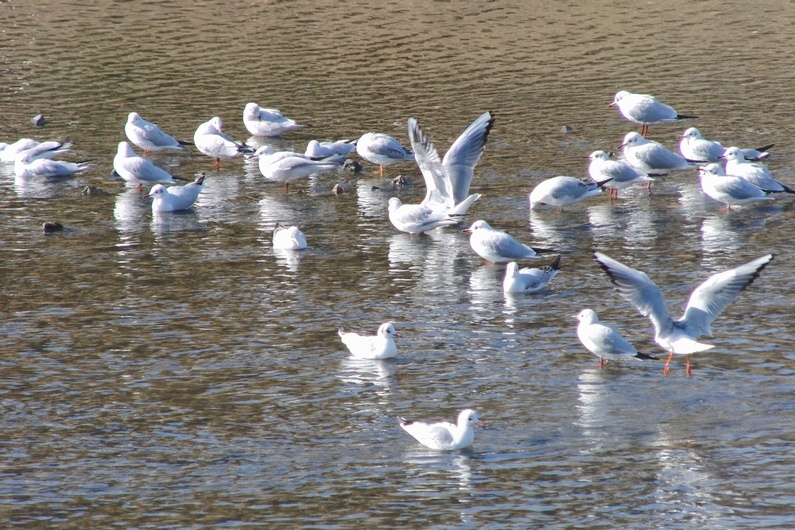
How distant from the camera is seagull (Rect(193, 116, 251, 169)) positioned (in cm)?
2008

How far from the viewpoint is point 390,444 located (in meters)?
9.72

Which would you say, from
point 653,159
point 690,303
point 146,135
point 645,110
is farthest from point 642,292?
point 146,135

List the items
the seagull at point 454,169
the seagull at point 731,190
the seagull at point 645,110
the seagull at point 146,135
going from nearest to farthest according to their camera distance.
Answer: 1. the seagull at point 731,190
2. the seagull at point 454,169
3. the seagull at point 146,135
4. the seagull at point 645,110

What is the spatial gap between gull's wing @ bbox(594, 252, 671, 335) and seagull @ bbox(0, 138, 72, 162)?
12192 millimetres

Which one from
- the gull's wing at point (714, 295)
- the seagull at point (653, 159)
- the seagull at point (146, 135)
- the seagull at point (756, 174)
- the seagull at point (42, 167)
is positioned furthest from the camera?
the seagull at point (146, 135)

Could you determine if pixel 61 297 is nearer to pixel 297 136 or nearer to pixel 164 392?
pixel 164 392

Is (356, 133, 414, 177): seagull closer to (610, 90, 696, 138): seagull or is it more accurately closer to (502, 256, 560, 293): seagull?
(610, 90, 696, 138): seagull

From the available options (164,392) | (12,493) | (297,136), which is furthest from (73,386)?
(297,136)

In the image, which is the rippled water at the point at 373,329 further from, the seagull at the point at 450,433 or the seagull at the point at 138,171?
the seagull at the point at 138,171

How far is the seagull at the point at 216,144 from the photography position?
20078mm

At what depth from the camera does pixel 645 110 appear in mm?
20859

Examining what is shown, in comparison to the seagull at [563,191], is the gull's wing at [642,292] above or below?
below

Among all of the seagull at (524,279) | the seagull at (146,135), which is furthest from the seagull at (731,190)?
the seagull at (146,135)

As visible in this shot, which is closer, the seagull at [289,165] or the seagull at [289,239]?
the seagull at [289,239]
